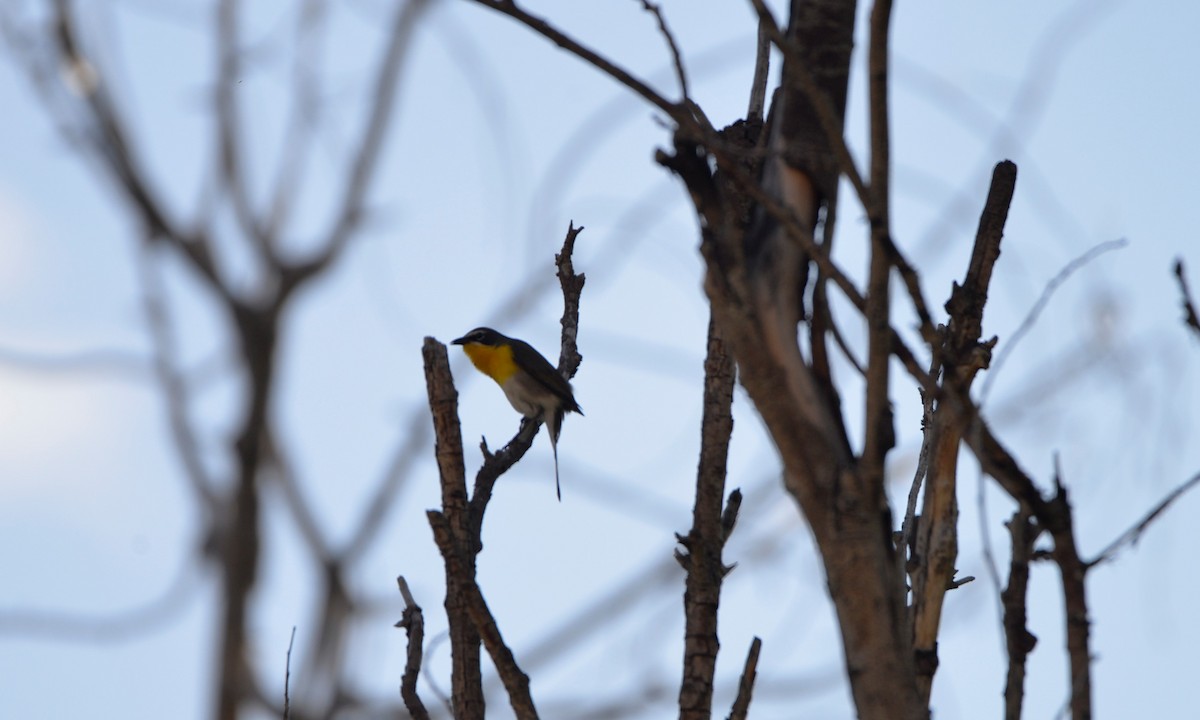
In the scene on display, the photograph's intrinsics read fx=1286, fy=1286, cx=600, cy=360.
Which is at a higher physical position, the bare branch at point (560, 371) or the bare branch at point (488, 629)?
the bare branch at point (560, 371)

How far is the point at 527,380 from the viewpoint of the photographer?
269 inches

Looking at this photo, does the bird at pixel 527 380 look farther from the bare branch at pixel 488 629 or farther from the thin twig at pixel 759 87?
the bare branch at pixel 488 629

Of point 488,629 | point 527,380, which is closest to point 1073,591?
point 488,629

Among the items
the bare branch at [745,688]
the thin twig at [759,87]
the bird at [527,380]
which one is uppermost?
the bird at [527,380]

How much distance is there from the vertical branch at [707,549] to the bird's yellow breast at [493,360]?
180 inches

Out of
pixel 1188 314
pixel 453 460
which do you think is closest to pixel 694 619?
pixel 453 460

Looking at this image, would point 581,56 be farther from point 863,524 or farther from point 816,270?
point 863,524

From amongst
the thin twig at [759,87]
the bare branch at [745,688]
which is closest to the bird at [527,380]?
the thin twig at [759,87]

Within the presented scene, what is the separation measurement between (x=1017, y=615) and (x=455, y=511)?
121 centimetres

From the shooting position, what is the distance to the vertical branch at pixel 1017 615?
1335 mm

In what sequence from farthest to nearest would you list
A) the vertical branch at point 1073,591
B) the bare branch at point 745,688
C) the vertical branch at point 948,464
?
the bare branch at point 745,688 → the vertical branch at point 948,464 → the vertical branch at point 1073,591

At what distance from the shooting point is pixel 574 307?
375 centimetres

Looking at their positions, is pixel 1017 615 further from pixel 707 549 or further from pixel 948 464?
pixel 707 549

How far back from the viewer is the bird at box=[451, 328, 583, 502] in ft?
22.1
